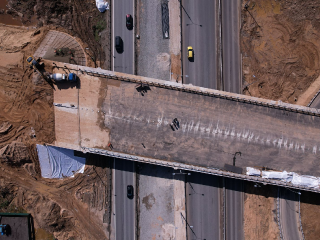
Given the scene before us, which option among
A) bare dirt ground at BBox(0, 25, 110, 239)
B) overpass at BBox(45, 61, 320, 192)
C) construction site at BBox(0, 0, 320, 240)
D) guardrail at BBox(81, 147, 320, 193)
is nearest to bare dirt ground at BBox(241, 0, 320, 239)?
construction site at BBox(0, 0, 320, 240)

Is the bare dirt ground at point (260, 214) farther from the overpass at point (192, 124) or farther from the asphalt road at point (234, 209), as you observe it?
the overpass at point (192, 124)

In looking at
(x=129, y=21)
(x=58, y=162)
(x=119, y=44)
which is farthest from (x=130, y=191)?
(x=129, y=21)

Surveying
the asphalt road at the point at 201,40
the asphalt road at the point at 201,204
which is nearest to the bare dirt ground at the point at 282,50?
the asphalt road at the point at 201,40

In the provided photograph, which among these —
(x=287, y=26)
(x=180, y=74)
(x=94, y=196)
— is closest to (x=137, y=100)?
(x=180, y=74)

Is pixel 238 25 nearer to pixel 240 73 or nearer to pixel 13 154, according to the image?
pixel 240 73

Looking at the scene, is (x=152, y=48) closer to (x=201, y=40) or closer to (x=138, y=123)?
(x=201, y=40)
